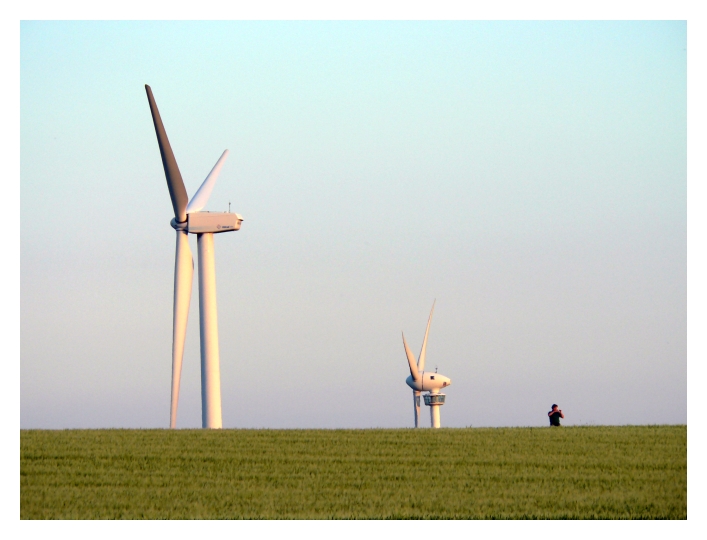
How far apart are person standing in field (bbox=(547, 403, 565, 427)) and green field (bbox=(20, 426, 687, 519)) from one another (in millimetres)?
2145

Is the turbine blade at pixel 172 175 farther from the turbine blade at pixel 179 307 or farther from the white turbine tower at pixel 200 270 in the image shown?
the turbine blade at pixel 179 307

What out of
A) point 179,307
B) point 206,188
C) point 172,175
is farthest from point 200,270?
point 172,175

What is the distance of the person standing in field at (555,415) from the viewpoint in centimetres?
4656

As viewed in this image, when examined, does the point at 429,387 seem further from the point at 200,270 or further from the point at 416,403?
the point at 200,270

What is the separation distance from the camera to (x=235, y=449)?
39.3 metres

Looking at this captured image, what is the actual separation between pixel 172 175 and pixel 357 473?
24109 millimetres

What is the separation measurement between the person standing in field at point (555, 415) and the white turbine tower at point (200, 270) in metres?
15.4

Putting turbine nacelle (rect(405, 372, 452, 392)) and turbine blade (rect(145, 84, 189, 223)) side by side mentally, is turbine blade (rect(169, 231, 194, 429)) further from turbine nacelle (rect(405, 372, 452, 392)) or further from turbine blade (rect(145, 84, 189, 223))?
turbine nacelle (rect(405, 372, 452, 392))

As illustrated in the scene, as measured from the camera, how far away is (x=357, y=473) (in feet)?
117

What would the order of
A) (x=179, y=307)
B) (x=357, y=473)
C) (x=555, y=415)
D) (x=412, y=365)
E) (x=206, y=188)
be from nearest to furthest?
1. (x=357, y=473)
2. (x=555, y=415)
3. (x=179, y=307)
4. (x=206, y=188)
5. (x=412, y=365)

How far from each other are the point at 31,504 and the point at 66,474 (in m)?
4.00

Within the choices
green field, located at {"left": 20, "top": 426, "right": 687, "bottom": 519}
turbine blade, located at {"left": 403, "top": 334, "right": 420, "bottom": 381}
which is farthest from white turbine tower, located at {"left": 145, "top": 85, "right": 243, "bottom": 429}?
turbine blade, located at {"left": 403, "top": 334, "right": 420, "bottom": 381}

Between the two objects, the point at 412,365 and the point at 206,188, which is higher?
the point at 206,188

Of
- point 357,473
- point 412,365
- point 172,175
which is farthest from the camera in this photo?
point 412,365
